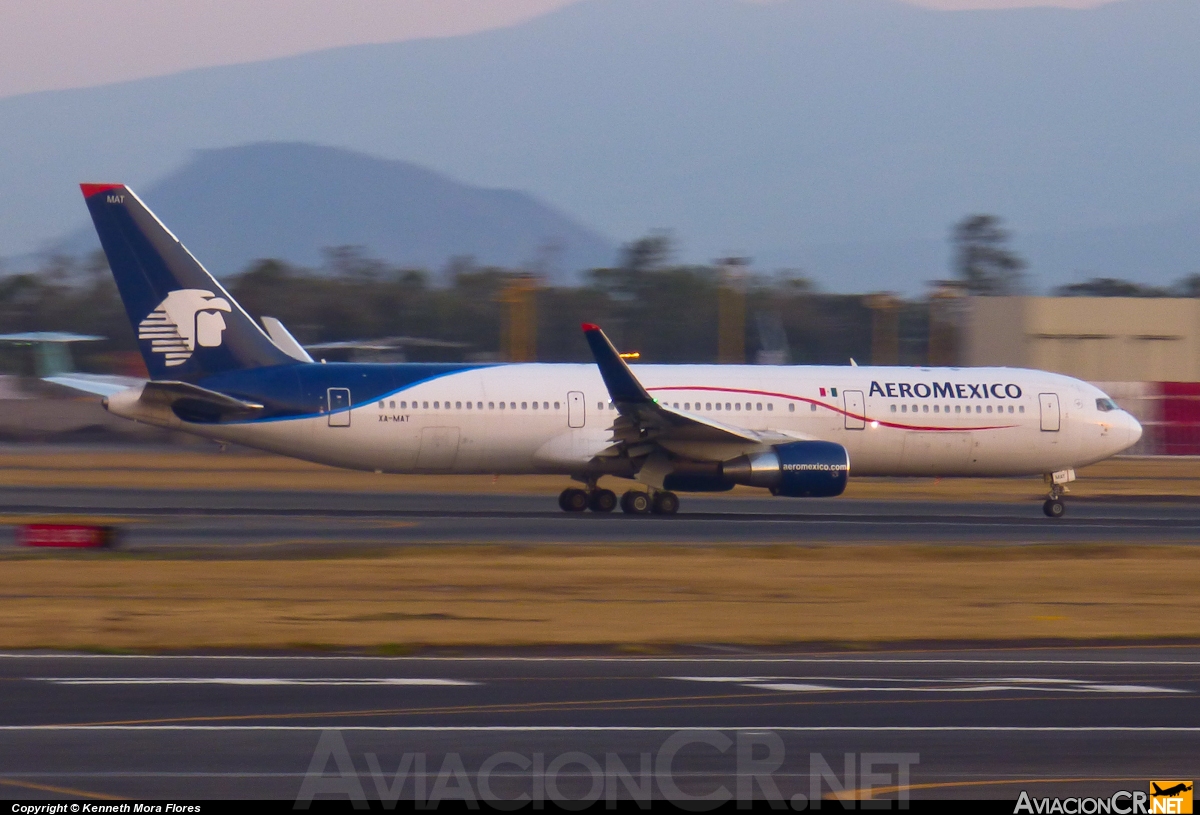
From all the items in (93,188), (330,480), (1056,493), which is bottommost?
(1056,493)

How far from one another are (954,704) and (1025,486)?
33.0 meters

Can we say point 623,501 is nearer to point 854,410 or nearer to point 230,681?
point 854,410

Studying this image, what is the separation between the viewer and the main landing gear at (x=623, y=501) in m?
28.2

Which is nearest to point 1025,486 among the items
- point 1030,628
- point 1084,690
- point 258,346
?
point 258,346

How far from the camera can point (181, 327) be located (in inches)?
1063

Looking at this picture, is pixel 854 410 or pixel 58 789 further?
pixel 854 410

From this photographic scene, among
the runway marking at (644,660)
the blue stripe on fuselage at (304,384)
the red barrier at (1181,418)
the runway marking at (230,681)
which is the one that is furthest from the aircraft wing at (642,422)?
the red barrier at (1181,418)

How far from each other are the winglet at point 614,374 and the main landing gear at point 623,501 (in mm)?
2146

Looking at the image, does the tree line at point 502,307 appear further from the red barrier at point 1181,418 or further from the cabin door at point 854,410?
the cabin door at point 854,410

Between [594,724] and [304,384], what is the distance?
742 inches

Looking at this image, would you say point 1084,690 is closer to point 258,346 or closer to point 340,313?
point 258,346

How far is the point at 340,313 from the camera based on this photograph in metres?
91.0

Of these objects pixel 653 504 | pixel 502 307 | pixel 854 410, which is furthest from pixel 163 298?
pixel 502 307

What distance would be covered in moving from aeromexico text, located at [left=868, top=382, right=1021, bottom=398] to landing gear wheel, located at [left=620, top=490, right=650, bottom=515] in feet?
17.4
